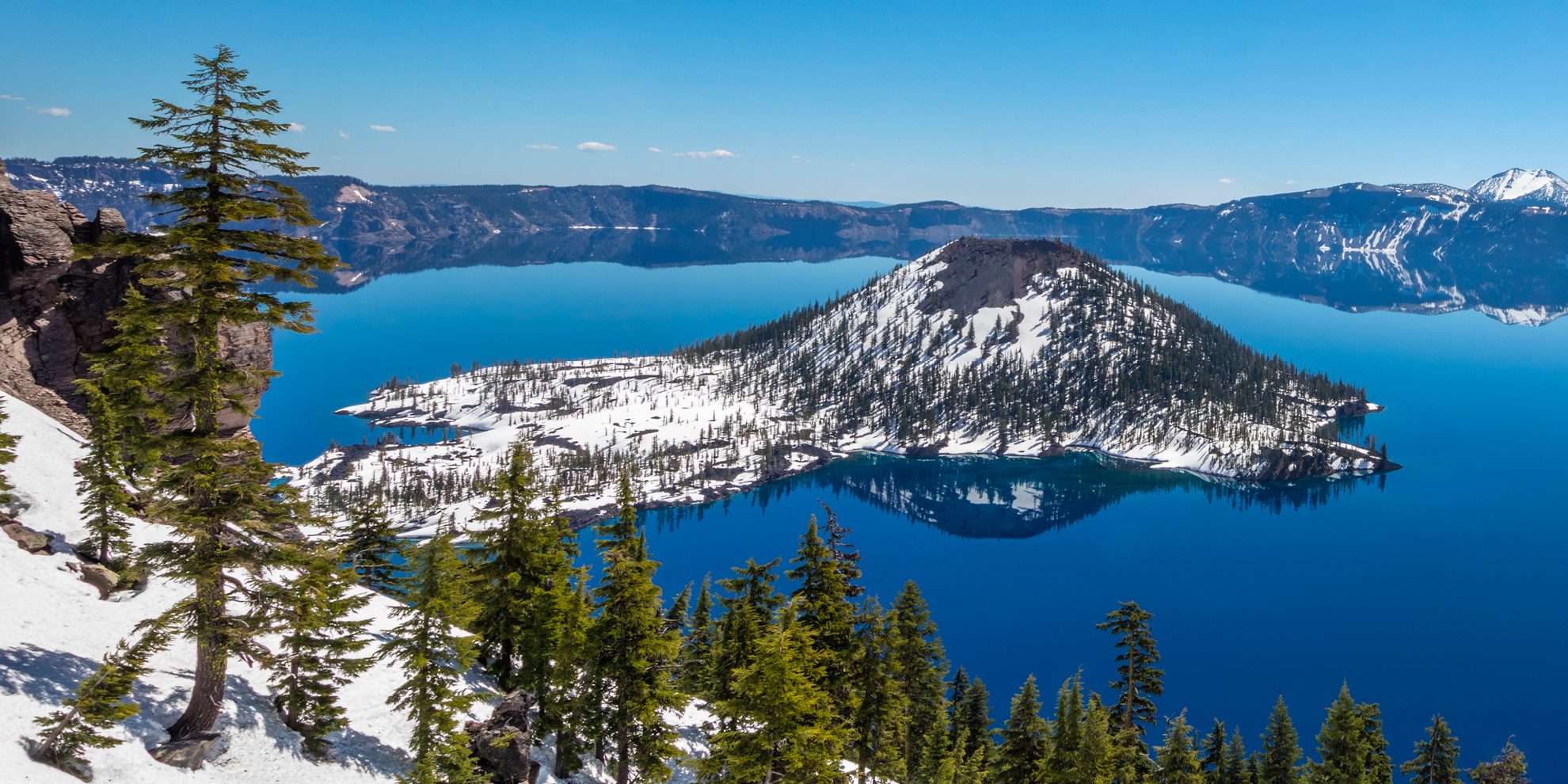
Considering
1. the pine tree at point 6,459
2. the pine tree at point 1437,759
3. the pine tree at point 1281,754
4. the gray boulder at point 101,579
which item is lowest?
the pine tree at point 1281,754

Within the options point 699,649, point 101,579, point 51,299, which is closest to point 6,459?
point 101,579

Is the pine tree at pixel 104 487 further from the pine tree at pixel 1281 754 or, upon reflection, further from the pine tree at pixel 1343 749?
the pine tree at pixel 1343 749

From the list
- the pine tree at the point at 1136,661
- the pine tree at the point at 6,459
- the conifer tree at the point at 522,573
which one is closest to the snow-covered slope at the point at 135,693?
the pine tree at the point at 6,459

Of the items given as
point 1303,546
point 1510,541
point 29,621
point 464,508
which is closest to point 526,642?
point 29,621

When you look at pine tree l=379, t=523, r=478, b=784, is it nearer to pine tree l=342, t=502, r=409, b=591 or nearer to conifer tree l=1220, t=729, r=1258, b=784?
pine tree l=342, t=502, r=409, b=591

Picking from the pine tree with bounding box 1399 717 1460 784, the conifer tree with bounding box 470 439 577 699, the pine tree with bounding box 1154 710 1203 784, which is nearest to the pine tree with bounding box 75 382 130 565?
the conifer tree with bounding box 470 439 577 699

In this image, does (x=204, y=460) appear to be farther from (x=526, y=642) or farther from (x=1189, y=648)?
(x=1189, y=648)

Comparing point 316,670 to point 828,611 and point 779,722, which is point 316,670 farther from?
point 828,611
